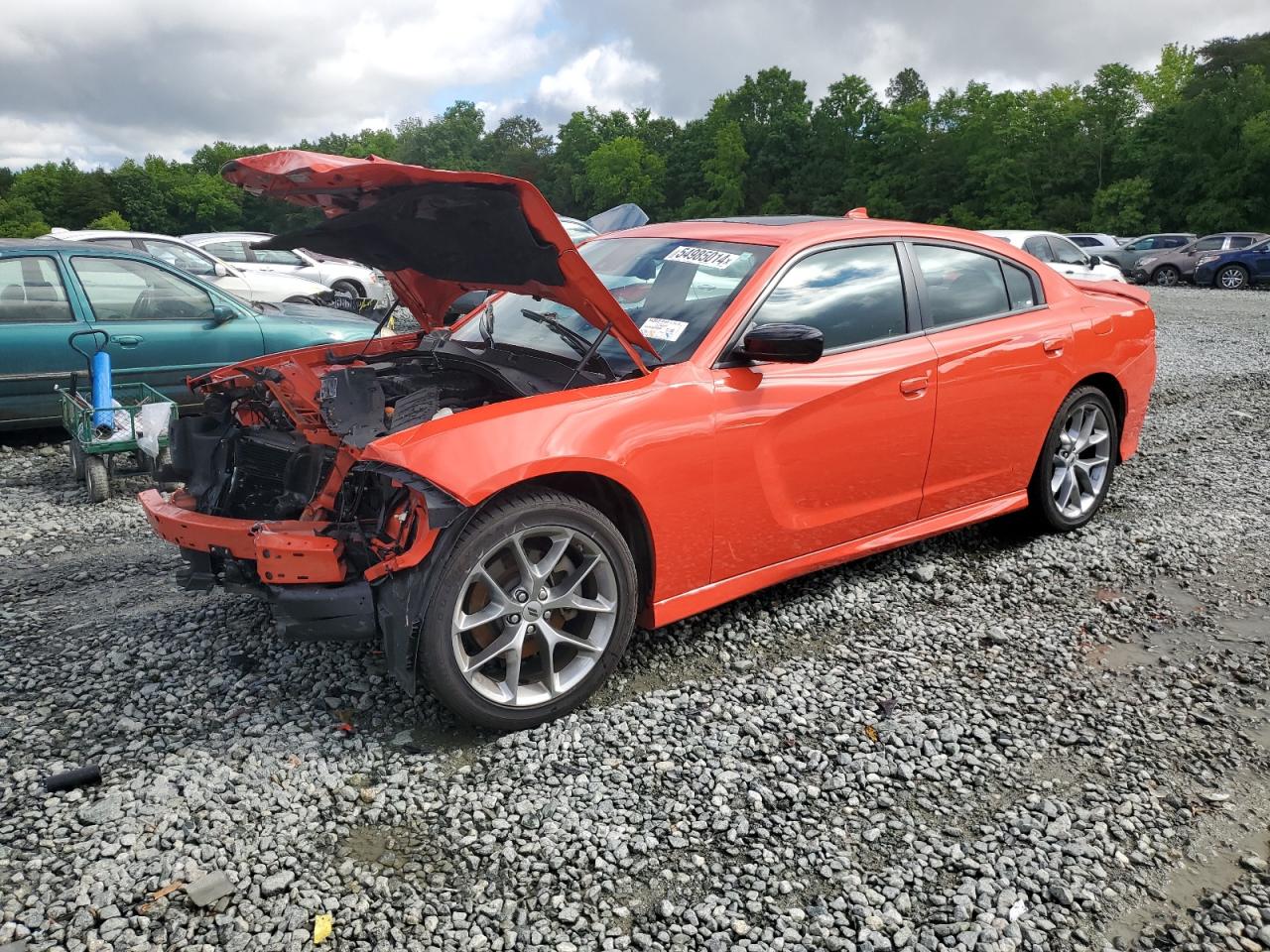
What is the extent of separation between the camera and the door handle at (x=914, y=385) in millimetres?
4117

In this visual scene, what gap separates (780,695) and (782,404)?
1.13m

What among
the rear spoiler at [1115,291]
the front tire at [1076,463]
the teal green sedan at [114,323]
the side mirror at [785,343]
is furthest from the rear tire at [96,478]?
the rear spoiler at [1115,291]

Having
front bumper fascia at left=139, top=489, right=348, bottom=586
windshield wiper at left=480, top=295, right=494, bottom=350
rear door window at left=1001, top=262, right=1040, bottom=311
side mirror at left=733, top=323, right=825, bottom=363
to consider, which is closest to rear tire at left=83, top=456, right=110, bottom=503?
front bumper fascia at left=139, top=489, right=348, bottom=586

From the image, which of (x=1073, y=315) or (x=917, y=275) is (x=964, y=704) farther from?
(x=1073, y=315)

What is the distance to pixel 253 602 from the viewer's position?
4266 mm

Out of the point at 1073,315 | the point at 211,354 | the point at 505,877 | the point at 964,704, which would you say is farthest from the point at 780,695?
the point at 211,354

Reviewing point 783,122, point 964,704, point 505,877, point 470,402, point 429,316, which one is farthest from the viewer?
point 783,122

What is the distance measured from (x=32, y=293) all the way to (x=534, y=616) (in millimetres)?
5833

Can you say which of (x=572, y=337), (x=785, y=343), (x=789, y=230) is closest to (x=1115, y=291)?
(x=789, y=230)

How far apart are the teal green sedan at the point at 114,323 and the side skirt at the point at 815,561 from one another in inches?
205

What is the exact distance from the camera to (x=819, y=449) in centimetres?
387

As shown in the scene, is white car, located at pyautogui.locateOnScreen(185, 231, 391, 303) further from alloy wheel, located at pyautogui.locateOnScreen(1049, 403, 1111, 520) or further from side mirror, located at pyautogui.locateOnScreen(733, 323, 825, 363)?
side mirror, located at pyautogui.locateOnScreen(733, 323, 825, 363)

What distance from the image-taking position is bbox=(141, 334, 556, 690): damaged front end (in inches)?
120

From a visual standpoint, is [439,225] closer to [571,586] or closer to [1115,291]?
[571,586]
